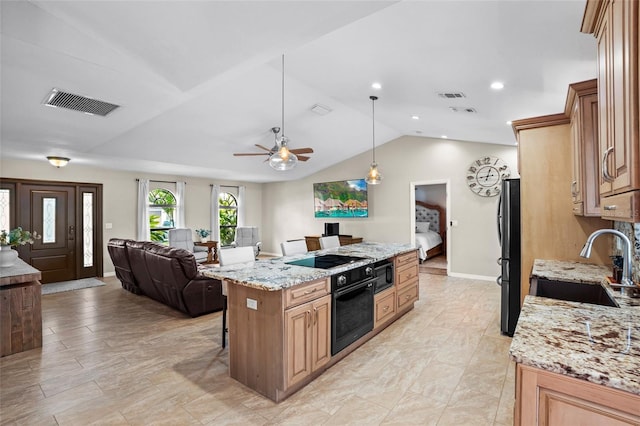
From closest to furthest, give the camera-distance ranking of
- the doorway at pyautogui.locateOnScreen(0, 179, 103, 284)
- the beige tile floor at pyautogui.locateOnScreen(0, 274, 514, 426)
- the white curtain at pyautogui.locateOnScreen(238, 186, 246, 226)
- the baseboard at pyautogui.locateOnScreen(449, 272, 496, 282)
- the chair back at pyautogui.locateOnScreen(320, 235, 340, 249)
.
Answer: the beige tile floor at pyautogui.locateOnScreen(0, 274, 514, 426) → the chair back at pyautogui.locateOnScreen(320, 235, 340, 249) → the doorway at pyautogui.locateOnScreen(0, 179, 103, 284) → the baseboard at pyautogui.locateOnScreen(449, 272, 496, 282) → the white curtain at pyautogui.locateOnScreen(238, 186, 246, 226)

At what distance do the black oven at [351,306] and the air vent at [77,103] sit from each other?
10.1ft

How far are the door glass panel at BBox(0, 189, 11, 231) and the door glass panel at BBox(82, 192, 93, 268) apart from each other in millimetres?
1143

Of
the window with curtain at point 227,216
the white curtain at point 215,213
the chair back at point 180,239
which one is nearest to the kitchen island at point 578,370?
the chair back at point 180,239

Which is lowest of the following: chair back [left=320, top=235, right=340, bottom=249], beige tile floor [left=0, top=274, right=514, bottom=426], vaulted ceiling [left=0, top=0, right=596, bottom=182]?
beige tile floor [left=0, top=274, right=514, bottom=426]

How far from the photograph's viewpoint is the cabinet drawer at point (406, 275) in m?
3.87

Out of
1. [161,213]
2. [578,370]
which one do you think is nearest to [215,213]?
[161,213]

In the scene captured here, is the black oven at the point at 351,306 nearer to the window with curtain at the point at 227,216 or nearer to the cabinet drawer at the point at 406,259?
the cabinet drawer at the point at 406,259

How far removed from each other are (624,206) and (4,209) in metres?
8.28

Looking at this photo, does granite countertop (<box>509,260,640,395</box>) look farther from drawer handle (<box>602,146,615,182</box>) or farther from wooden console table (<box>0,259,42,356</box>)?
wooden console table (<box>0,259,42,356</box>)

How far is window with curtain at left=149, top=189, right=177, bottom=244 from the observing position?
25.5ft

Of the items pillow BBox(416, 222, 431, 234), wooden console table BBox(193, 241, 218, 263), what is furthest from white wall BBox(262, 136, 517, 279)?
wooden console table BBox(193, 241, 218, 263)

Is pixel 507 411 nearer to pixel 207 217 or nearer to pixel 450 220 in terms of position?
pixel 450 220

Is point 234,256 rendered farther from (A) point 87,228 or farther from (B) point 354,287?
(A) point 87,228

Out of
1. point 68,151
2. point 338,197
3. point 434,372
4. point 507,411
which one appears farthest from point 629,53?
point 338,197
